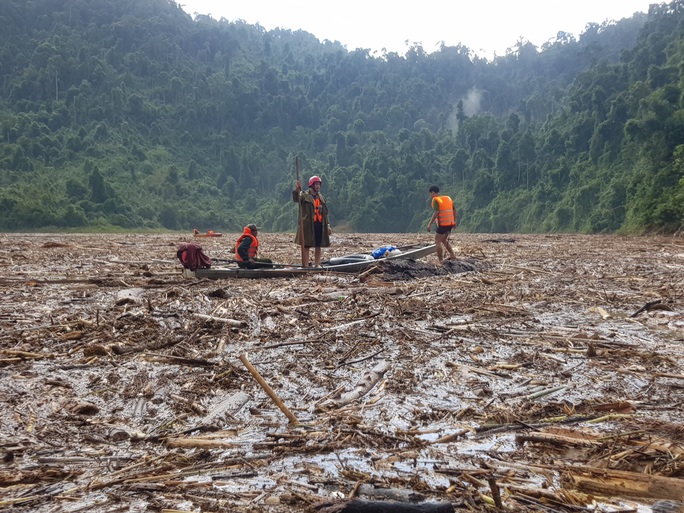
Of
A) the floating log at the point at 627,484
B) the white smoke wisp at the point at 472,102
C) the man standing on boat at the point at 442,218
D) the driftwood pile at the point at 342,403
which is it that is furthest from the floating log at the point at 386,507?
the white smoke wisp at the point at 472,102

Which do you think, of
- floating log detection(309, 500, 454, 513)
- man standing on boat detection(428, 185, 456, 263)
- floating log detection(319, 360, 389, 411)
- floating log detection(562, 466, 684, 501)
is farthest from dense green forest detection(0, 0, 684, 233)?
floating log detection(309, 500, 454, 513)

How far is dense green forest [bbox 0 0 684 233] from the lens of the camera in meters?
47.0

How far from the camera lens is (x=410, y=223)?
66125 millimetres

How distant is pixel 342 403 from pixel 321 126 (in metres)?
97.8

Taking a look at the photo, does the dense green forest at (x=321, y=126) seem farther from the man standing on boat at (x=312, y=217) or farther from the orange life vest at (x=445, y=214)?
the man standing on boat at (x=312, y=217)

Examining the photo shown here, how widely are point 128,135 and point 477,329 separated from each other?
8546 centimetres

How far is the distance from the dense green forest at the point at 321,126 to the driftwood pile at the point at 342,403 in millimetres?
24734

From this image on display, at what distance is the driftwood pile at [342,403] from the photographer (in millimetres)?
2830

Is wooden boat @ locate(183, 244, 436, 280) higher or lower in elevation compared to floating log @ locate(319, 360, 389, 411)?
higher

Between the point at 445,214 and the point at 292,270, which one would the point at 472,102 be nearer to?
the point at 445,214

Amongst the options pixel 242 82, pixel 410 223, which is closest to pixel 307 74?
pixel 242 82

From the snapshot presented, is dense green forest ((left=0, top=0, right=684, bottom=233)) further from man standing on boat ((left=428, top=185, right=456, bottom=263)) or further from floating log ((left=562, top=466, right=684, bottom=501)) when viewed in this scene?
floating log ((left=562, top=466, right=684, bottom=501))

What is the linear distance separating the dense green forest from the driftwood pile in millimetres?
24734

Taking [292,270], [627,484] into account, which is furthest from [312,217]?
[627,484]
